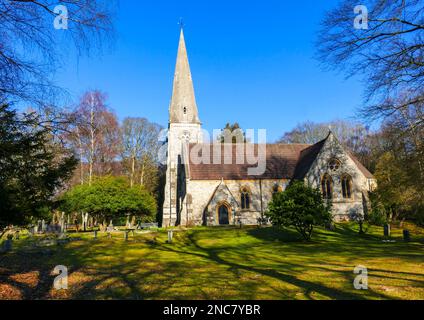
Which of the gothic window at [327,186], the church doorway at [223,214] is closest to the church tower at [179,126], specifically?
the church doorway at [223,214]

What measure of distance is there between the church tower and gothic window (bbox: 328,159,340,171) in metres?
17.6

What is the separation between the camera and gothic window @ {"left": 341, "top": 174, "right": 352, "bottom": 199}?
97.7ft

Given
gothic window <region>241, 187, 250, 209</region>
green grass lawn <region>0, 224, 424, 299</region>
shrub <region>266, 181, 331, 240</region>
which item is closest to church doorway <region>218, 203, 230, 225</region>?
gothic window <region>241, 187, 250, 209</region>

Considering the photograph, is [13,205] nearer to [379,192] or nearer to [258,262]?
[258,262]

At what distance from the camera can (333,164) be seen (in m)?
30.0

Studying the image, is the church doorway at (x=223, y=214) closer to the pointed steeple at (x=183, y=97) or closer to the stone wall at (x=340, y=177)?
the stone wall at (x=340, y=177)

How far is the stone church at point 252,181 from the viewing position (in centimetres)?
2964

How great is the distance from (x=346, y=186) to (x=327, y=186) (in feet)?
6.54

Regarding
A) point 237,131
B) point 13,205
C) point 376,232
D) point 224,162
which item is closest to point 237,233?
point 376,232

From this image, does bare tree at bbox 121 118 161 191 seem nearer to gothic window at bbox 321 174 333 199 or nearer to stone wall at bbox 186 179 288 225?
stone wall at bbox 186 179 288 225

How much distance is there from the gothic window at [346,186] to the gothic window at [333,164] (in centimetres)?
118

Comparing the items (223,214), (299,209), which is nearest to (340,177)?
(223,214)

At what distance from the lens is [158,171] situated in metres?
51.8

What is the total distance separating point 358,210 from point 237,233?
14.5 metres
